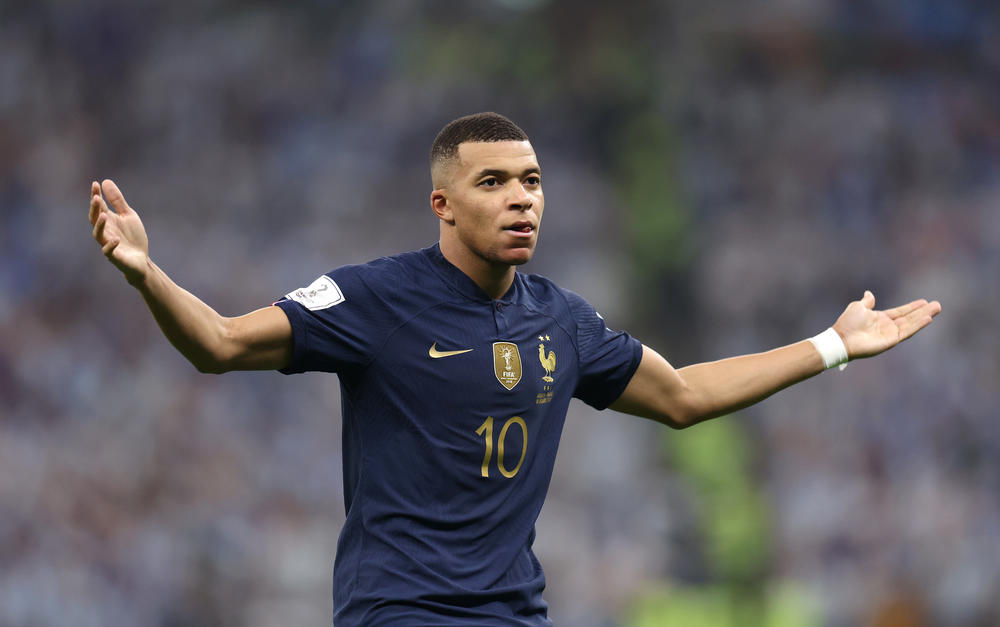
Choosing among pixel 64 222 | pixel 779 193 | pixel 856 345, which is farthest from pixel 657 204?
pixel 856 345

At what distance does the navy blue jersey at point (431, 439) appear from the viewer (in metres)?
3.49

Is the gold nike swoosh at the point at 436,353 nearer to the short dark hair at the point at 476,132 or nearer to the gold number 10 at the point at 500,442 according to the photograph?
the gold number 10 at the point at 500,442

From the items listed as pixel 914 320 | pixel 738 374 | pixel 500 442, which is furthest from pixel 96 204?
pixel 914 320

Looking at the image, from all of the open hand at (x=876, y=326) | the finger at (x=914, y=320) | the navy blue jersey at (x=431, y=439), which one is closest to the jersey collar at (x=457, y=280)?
the navy blue jersey at (x=431, y=439)

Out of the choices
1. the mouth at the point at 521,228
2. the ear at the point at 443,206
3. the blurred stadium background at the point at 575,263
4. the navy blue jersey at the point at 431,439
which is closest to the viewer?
the navy blue jersey at the point at 431,439

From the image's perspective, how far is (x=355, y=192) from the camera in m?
11.7

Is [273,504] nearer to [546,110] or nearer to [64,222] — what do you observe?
[64,222]

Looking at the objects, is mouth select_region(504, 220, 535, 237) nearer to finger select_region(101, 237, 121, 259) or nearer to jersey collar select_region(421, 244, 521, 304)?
jersey collar select_region(421, 244, 521, 304)

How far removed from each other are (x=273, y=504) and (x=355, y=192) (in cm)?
319

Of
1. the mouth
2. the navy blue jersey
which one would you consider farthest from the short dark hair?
the navy blue jersey

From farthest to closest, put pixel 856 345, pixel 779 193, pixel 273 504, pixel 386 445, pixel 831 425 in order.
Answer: pixel 779 193, pixel 831 425, pixel 273 504, pixel 856 345, pixel 386 445

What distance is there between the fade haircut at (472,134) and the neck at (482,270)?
0.26m

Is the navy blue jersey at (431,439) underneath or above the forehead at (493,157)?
underneath

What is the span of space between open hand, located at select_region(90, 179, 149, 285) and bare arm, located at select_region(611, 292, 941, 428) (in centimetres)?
171
